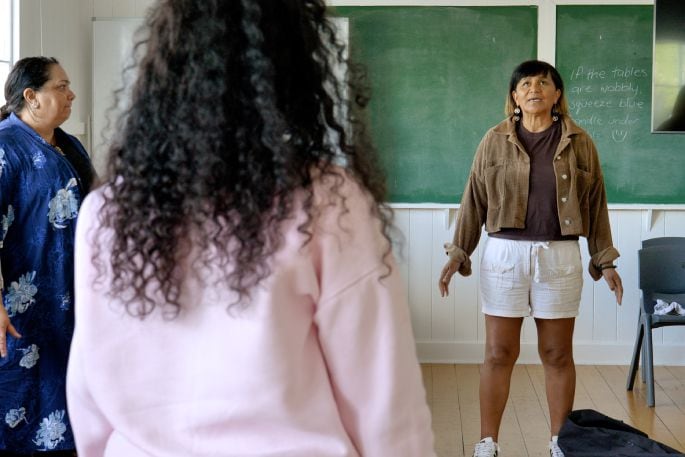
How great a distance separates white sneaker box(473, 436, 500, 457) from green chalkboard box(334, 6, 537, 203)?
1856 mm

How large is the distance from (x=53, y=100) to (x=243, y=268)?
2.19 meters

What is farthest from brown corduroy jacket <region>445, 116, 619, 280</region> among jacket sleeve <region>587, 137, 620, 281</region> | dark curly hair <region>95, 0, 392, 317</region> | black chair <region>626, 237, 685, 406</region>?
dark curly hair <region>95, 0, 392, 317</region>

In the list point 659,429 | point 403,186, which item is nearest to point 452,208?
point 403,186

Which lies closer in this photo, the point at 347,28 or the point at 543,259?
the point at 543,259

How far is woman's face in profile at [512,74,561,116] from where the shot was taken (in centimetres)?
307

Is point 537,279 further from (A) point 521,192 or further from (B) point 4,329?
(B) point 4,329

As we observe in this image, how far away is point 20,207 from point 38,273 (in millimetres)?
212

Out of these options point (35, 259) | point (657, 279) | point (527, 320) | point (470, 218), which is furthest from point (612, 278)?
point (35, 259)

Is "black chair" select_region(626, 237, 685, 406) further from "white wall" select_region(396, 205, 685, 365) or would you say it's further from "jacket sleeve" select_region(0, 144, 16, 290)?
"jacket sleeve" select_region(0, 144, 16, 290)

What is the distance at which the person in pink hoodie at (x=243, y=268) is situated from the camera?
978 millimetres

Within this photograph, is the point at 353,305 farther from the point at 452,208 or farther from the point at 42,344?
the point at 452,208

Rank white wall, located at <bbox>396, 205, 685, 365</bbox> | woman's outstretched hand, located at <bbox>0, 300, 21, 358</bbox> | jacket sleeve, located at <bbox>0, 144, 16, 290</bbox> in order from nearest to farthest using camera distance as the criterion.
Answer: woman's outstretched hand, located at <bbox>0, 300, 21, 358</bbox>, jacket sleeve, located at <bbox>0, 144, 16, 290</bbox>, white wall, located at <bbox>396, 205, 685, 365</bbox>

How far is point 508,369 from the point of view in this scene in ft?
10.3

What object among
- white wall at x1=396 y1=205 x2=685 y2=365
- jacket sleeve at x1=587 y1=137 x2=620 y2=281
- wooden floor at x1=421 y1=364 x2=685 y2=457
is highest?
jacket sleeve at x1=587 y1=137 x2=620 y2=281
